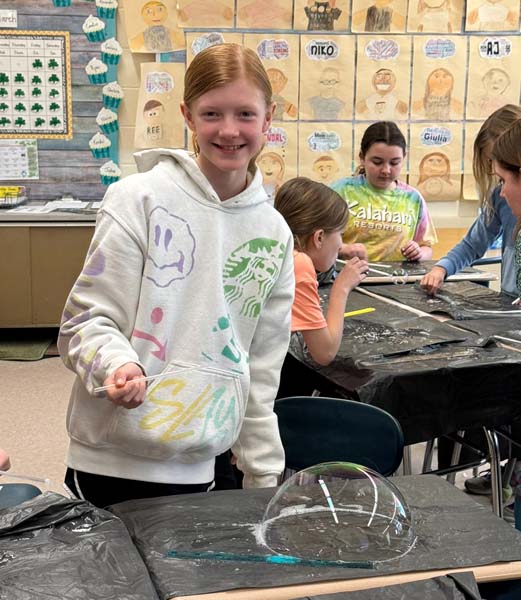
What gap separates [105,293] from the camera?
Result: 133cm

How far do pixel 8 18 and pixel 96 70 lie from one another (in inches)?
20.6

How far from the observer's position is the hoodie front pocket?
1.31 m

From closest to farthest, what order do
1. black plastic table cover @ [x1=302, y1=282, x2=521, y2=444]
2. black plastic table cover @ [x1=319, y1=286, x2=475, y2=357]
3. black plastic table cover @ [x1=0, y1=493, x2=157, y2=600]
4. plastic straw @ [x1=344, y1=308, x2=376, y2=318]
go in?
black plastic table cover @ [x1=0, y1=493, x2=157, y2=600] → black plastic table cover @ [x1=302, y1=282, x2=521, y2=444] → black plastic table cover @ [x1=319, y1=286, x2=475, y2=357] → plastic straw @ [x1=344, y1=308, x2=376, y2=318]

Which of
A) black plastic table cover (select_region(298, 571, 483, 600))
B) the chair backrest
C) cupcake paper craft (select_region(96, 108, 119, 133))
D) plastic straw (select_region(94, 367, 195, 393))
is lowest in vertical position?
the chair backrest

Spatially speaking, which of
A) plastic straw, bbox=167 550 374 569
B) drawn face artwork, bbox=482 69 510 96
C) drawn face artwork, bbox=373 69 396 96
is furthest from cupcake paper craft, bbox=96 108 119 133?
plastic straw, bbox=167 550 374 569

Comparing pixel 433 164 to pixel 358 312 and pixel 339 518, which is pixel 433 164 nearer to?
pixel 358 312

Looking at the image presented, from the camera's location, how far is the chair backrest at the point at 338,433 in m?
1.80

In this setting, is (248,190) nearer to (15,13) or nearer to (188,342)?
(188,342)

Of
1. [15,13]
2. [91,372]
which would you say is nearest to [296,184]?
[91,372]

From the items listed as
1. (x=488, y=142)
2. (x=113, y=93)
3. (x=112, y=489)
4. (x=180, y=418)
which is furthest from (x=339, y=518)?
(x=113, y=93)

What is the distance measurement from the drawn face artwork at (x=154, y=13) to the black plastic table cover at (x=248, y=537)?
3551 millimetres

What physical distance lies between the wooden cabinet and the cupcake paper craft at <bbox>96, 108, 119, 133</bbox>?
1.95 ft

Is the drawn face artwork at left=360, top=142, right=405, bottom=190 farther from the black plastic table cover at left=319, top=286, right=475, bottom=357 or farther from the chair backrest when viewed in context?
the chair backrest

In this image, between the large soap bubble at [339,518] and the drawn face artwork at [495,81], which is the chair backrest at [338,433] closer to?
the large soap bubble at [339,518]
